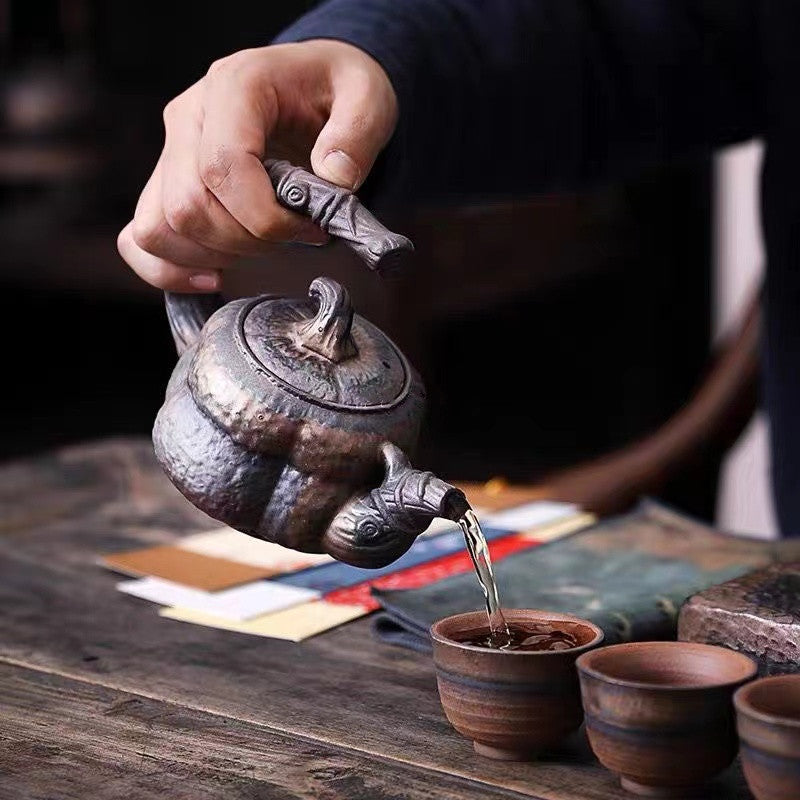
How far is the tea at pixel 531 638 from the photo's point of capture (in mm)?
1017

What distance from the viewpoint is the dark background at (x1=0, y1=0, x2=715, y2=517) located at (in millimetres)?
4027

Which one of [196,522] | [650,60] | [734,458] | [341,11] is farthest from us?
[734,458]

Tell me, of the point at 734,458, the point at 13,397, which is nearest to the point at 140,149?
the point at 13,397

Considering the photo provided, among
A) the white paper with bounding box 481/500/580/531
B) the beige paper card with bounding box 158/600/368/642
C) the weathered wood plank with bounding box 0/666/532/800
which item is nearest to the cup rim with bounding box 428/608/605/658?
the weathered wood plank with bounding box 0/666/532/800

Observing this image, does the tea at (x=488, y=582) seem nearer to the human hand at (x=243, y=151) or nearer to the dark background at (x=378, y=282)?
the human hand at (x=243, y=151)

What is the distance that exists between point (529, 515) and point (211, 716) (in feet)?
2.60

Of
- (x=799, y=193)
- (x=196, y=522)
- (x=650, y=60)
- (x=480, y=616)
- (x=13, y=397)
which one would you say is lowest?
(x=13, y=397)

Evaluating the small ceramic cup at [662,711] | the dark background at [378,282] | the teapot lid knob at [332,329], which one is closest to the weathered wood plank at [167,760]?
the small ceramic cup at [662,711]

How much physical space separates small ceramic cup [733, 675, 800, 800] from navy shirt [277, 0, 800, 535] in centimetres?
104

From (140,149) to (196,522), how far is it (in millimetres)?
3088

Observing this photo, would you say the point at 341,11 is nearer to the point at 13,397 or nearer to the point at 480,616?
the point at 480,616

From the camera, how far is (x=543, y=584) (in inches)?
57.3

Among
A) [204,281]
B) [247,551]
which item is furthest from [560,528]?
[204,281]

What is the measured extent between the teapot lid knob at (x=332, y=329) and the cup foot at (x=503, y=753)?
1.09ft
